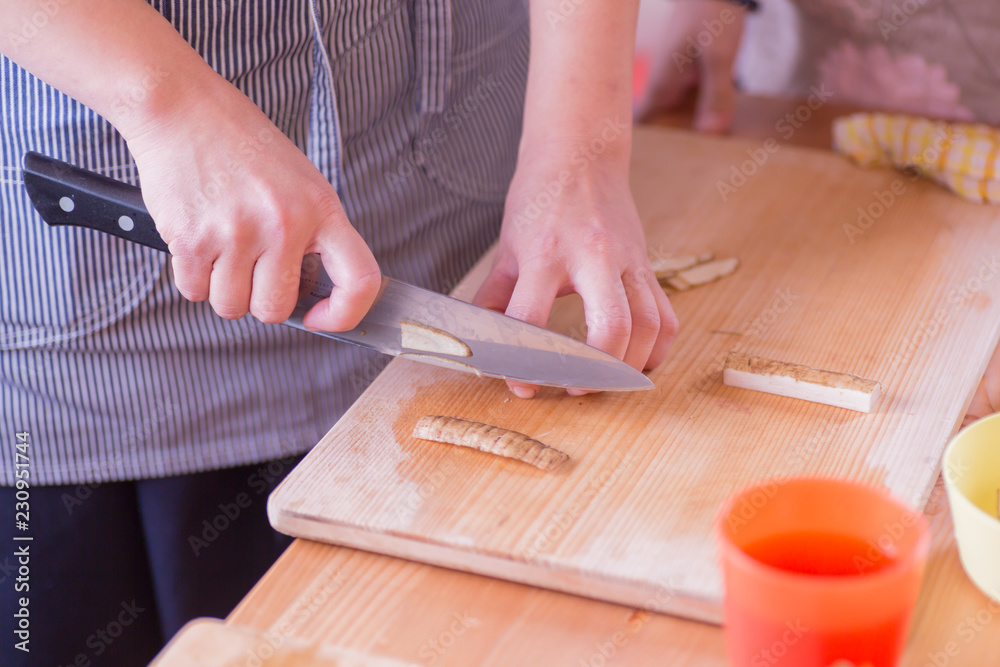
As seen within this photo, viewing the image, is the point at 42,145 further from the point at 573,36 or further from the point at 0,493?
the point at 573,36

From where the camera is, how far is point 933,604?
672mm

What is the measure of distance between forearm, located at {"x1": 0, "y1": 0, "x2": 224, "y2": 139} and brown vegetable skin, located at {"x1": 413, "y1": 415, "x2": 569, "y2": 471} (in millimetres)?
358

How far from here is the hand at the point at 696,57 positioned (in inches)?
65.7

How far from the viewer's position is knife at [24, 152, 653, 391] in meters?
0.85

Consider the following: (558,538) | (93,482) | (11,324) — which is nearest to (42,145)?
(11,324)

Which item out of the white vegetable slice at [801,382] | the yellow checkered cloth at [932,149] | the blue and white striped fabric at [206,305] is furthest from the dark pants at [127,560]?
the yellow checkered cloth at [932,149]

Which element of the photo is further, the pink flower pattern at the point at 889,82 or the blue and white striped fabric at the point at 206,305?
the pink flower pattern at the point at 889,82

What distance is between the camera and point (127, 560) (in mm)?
1127

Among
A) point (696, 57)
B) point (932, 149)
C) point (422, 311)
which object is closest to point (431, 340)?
point (422, 311)

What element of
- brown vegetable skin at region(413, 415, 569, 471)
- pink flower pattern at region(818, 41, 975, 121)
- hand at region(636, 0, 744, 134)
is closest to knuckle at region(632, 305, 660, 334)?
brown vegetable skin at region(413, 415, 569, 471)

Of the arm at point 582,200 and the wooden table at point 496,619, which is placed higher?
the arm at point 582,200

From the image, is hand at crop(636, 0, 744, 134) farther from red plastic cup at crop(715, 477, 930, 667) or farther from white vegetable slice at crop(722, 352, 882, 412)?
red plastic cup at crop(715, 477, 930, 667)

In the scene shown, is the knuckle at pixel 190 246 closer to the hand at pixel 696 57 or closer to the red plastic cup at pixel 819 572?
the red plastic cup at pixel 819 572

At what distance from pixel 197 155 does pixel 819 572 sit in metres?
0.58
